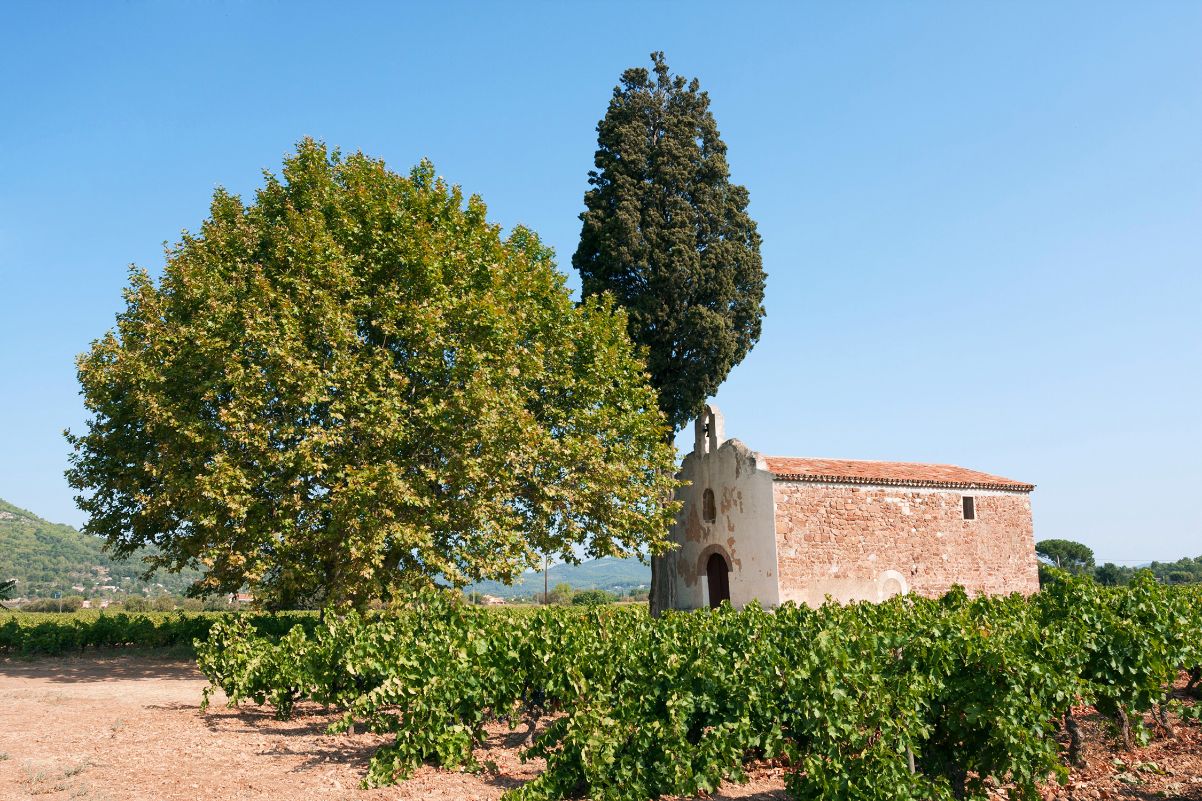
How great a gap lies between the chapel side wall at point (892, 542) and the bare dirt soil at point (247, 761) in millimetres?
11775

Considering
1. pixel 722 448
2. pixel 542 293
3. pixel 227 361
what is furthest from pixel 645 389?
pixel 227 361

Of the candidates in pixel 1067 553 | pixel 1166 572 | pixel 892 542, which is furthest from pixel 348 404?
pixel 1166 572

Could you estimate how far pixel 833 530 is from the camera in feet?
76.2

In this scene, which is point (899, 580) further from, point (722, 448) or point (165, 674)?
point (165, 674)

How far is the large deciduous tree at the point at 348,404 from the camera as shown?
1506cm

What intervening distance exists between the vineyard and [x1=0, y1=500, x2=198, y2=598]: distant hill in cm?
13567

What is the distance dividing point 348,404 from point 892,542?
55.1ft

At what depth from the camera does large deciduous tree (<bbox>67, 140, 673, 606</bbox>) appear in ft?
49.4

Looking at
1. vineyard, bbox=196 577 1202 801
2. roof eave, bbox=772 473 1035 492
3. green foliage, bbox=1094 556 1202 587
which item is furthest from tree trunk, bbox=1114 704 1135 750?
green foliage, bbox=1094 556 1202 587

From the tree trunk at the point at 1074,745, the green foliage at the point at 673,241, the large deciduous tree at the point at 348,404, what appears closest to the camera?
the tree trunk at the point at 1074,745

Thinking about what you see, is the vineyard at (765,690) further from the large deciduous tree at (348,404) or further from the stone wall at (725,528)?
the stone wall at (725,528)

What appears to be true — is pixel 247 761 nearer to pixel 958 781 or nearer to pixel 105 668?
pixel 958 781

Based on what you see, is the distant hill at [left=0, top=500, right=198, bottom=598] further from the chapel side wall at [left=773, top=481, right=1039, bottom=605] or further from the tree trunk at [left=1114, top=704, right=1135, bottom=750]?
the tree trunk at [left=1114, top=704, right=1135, bottom=750]

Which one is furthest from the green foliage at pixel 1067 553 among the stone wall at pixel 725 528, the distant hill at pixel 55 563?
the distant hill at pixel 55 563
